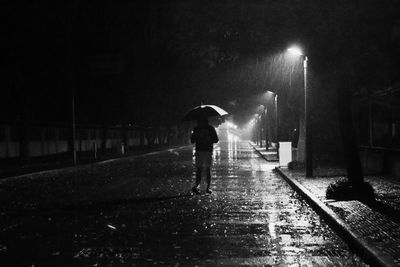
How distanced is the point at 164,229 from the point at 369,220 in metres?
3.67

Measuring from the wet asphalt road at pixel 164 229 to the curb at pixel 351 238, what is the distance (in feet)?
0.46

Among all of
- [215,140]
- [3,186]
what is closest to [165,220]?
[215,140]

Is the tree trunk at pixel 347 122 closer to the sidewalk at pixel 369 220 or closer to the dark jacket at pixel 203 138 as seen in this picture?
the sidewalk at pixel 369 220

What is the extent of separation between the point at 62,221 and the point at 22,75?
22.8m

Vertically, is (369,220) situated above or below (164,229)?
above

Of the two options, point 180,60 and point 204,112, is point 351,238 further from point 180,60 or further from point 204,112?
point 180,60

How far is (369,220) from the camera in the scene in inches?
385

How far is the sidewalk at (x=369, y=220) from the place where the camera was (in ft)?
23.7

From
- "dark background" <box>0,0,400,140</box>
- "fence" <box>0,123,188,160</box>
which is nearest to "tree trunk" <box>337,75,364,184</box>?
"dark background" <box>0,0,400,140</box>

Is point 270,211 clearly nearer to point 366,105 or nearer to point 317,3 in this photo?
point 317,3

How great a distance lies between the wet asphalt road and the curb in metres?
0.14

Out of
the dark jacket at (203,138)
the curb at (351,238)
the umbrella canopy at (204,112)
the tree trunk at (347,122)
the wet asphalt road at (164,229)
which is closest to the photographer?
the curb at (351,238)

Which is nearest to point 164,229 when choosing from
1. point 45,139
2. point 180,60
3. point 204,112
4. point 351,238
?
point 351,238

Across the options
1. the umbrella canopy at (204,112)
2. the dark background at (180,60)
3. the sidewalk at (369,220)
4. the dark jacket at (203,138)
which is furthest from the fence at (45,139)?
the sidewalk at (369,220)
